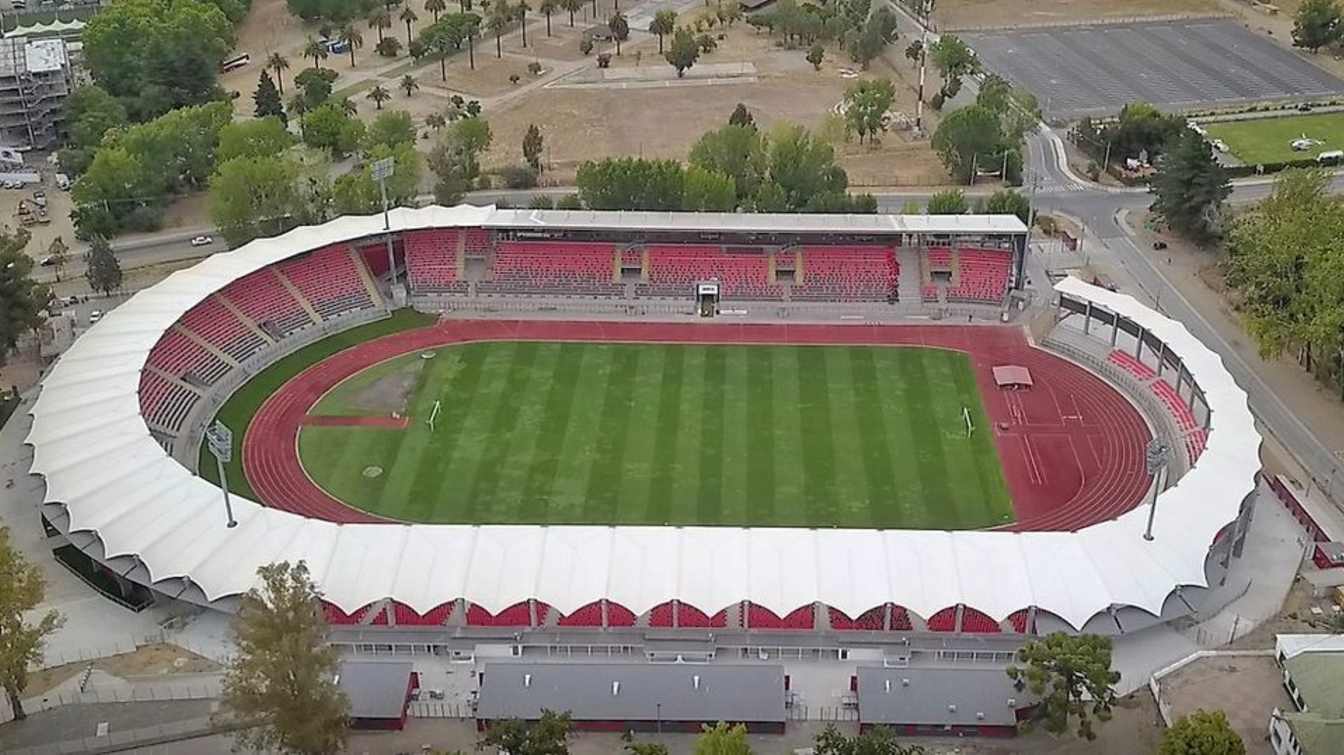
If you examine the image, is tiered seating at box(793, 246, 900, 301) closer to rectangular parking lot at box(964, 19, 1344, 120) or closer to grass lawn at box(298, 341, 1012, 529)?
grass lawn at box(298, 341, 1012, 529)

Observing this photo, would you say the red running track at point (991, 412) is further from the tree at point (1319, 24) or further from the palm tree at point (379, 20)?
the tree at point (1319, 24)

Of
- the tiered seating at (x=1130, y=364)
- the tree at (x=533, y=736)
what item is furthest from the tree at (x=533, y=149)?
the tree at (x=533, y=736)

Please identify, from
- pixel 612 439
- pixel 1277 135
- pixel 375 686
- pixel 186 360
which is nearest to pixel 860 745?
pixel 375 686

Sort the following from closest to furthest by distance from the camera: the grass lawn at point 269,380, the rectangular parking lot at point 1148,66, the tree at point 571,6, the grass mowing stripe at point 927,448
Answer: the grass mowing stripe at point 927,448 → the grass lawn at point 269,380 → the rectangular parking lot at point 1148,66 → the tree at point 571,6

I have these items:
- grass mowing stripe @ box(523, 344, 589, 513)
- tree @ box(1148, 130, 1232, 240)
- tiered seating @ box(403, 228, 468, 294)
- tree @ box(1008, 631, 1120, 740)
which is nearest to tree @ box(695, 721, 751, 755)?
tree @ box(1008, 631, 1120, 740)

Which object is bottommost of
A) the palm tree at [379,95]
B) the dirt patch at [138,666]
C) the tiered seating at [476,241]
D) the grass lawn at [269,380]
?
the dirt patch at [138,666]

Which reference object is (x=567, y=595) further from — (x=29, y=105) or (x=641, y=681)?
(x=29, y=105)

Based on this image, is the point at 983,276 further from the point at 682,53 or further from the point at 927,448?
the point at 682,53
